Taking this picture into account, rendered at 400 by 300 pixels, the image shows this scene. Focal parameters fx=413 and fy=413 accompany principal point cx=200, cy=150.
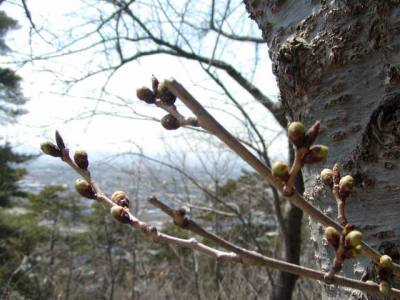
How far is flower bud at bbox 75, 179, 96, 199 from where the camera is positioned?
580mm

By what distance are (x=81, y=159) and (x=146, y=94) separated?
0.19 m

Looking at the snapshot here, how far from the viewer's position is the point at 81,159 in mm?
625

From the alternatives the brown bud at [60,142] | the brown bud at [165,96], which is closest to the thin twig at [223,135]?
the brown bud at [165,96]

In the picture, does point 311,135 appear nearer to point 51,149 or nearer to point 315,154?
point 315,154

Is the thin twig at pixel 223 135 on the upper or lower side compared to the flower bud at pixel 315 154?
lower

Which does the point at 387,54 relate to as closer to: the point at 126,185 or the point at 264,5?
the point at 264,5

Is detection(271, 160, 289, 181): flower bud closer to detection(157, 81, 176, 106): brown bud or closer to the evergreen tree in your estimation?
detection(157, 81, 176, 106): brown bud

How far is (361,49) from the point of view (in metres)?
0.78

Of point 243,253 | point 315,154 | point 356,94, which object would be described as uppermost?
point 356,94

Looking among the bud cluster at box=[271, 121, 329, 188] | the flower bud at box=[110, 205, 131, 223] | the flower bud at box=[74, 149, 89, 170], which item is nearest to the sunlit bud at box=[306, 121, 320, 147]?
the bud cluster at box=[271, 121, 329, 188]

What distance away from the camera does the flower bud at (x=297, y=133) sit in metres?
0.41

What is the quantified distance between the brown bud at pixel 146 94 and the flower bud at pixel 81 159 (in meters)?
0.18

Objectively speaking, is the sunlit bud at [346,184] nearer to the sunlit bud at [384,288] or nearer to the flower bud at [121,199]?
the sunlit bud at [384,288]

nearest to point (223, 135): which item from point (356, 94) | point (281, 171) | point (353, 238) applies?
point (281, 171)
